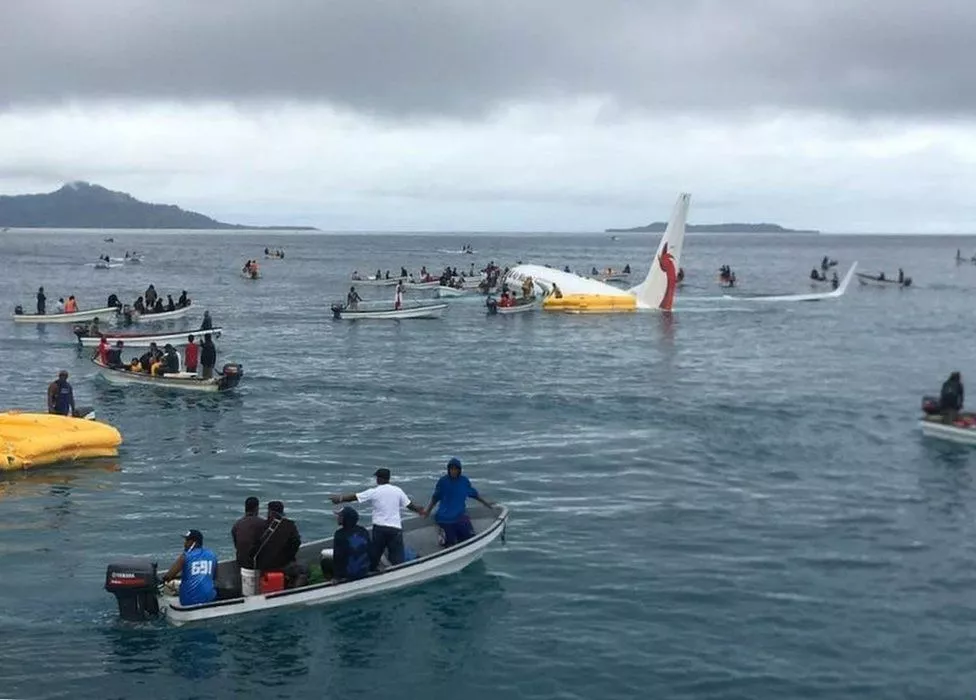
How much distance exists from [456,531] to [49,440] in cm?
1378

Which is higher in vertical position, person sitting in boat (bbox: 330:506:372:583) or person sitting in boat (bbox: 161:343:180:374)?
person sitting in boat (bbox: 161:343:180:374)

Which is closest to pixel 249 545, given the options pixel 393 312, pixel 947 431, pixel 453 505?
pixel 453 505

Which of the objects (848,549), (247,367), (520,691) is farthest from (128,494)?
(247,367)

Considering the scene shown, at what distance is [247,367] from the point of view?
47.1 m

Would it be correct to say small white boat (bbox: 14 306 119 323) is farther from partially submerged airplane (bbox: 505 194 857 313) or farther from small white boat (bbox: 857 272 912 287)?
small white boat (bbox: 857 272 912 287)

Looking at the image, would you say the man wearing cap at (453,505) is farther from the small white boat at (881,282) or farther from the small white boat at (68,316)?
the small white boat at (881,282)

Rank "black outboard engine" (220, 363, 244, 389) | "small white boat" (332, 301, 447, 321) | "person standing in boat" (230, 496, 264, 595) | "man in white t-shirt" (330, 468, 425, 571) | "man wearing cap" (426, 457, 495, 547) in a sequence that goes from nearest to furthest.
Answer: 1. "person standing in boat" (230, 496, 264, 595)
2. "man in white t-shirt" (330, 468, 425, 571)
3. "man wearing cap" (426, 457, 495, 547)
4. "black outboard engine" (220, 363, 244, 389)
5. "small white boat" (332, 301, 447, 321)

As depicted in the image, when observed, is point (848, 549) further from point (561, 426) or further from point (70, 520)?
point (70, 520)

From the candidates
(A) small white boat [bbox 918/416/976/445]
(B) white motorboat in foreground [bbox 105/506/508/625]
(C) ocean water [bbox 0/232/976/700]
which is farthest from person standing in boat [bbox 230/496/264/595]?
(A) small white boat [bbox 918/416/976/445]

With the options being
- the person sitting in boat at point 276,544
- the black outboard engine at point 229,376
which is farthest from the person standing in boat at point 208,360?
the person sitting in boat at point 276,544

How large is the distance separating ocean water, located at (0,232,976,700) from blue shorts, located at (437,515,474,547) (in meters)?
0.77

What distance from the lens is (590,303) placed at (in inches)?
2872

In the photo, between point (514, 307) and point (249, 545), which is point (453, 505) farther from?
point (514, 307)

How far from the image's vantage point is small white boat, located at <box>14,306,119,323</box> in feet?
210
